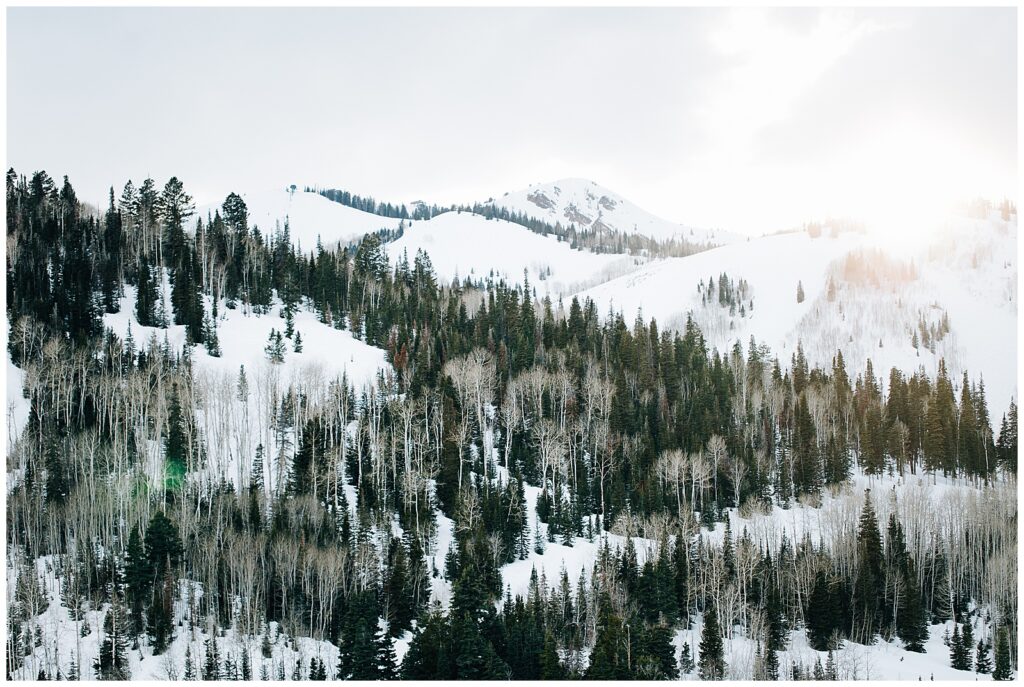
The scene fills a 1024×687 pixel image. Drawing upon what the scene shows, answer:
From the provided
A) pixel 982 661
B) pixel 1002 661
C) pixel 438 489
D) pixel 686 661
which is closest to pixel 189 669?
pixel 438 489

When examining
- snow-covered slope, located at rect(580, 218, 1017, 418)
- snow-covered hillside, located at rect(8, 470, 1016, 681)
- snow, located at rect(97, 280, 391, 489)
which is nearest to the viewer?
snow-covered hillside, located at rect(8, 470, 1016, 681)

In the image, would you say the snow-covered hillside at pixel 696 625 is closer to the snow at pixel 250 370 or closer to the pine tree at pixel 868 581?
the pine tree at pixel 868 581

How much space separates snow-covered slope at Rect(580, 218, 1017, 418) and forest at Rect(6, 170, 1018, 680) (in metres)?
35.5

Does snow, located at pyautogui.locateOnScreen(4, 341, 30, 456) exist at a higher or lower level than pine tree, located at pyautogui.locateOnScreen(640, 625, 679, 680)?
higher

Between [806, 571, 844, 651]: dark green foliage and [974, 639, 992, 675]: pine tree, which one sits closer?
[974, 639, 992, 675]: pine tree

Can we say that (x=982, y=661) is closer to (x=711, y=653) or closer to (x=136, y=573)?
(x=711, y=653)

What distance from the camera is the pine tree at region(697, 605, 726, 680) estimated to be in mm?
59062

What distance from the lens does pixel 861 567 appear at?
71375 mm

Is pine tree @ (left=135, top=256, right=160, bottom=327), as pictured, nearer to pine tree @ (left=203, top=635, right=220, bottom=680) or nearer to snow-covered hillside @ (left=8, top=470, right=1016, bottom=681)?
snow-covered hillside @ (left=8, top=470, right=1016, bottom=681)

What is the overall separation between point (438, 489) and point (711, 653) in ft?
107

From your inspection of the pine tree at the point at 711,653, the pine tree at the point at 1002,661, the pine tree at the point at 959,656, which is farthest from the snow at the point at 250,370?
the pine tree at the point at 1002,661

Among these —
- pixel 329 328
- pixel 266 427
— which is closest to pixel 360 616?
pixel 266 427

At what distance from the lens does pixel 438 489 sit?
269ft

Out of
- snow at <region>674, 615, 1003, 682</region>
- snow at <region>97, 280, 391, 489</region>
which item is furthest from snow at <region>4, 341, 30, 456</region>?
snow at <region>674, 615, 1003, 682</region>
